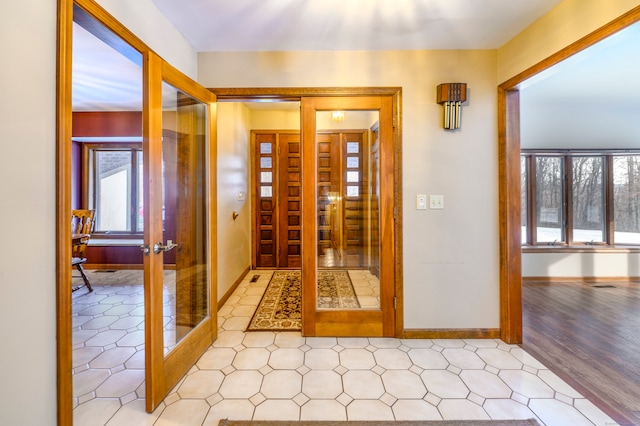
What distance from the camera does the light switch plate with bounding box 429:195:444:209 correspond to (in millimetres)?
2498

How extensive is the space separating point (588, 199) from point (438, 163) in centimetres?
374

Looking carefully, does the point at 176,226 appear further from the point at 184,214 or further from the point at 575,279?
the point at 575,279

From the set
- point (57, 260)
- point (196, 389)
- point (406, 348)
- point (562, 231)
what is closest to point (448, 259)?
point (406, 348)

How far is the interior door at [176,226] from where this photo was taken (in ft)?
5.53

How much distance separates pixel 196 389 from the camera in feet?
6.10

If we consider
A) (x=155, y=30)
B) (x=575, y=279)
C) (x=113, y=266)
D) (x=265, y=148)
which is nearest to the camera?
(x=155, y=30)

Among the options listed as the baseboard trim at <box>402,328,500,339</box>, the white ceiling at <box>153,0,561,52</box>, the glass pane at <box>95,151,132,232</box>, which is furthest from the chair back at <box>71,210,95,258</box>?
the baseboard trim at <box>402,328,500,339</box>

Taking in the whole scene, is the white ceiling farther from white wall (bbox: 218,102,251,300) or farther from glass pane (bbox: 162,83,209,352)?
white wall (bbox: 218,102,251,300)

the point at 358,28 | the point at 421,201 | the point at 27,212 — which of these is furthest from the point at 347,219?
the point at 27,212

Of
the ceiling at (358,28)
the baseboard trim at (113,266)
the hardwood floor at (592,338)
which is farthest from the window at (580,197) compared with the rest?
the baseboard trim at (113,266)

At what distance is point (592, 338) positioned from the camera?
8.31 ft

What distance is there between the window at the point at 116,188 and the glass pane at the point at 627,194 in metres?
8.13

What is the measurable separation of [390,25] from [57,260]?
250 cm

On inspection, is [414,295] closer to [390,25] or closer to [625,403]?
Result: [625,403]
